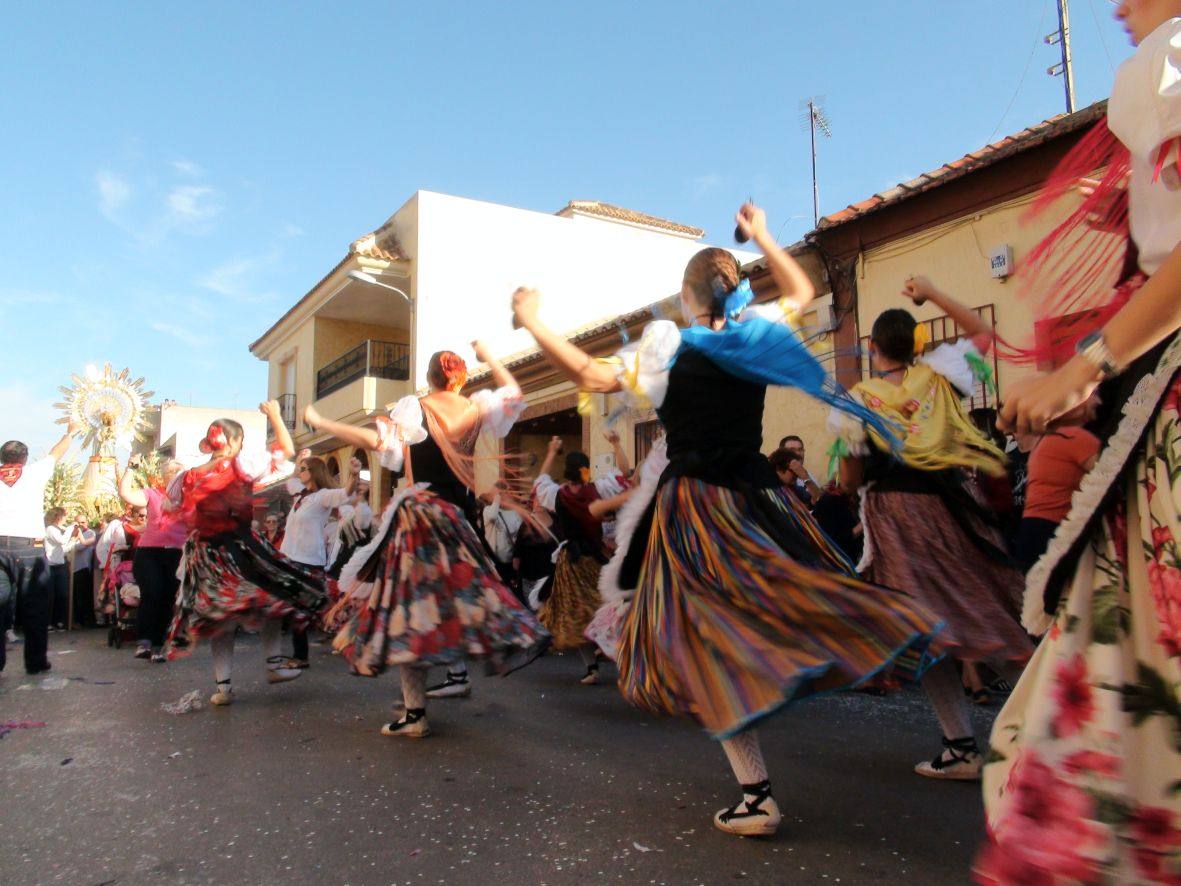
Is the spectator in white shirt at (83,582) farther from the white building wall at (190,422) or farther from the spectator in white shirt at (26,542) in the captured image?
the white building wall at (190,422)

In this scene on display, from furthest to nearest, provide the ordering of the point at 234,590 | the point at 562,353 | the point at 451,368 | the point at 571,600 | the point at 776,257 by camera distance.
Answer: the point at 571,600, the point at 234,590, the point at 451,368, the point at 776,257, the point at 562,353

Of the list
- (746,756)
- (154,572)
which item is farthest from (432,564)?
(154,572)

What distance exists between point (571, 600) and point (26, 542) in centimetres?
403

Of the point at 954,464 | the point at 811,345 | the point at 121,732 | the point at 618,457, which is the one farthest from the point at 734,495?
the point at 121,732

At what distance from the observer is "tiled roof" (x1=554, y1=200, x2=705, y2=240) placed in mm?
20016

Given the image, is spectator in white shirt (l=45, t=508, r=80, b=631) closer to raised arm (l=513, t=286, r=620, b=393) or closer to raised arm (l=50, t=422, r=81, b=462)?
raised arm (l=50, t=422, r=81, b=462)

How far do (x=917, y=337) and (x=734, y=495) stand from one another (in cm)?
140

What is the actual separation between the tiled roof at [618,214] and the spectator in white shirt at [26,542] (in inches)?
583

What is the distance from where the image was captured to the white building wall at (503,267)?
1838 centimetres

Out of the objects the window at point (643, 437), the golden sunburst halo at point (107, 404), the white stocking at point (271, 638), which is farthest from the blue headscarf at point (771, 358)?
the golden sunburst halo at point (107, 404)

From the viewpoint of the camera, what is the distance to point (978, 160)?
7.90 meters

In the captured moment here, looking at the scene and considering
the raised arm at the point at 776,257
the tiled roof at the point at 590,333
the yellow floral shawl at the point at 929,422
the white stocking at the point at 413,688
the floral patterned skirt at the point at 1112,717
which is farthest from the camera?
the tiled roof at the point at 590,333

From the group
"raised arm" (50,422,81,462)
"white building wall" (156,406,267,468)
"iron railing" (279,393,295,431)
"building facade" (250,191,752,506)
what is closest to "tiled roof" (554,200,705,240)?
"building facade" (250,191,752,506)

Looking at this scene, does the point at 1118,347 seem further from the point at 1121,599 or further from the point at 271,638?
the point at 271,638
